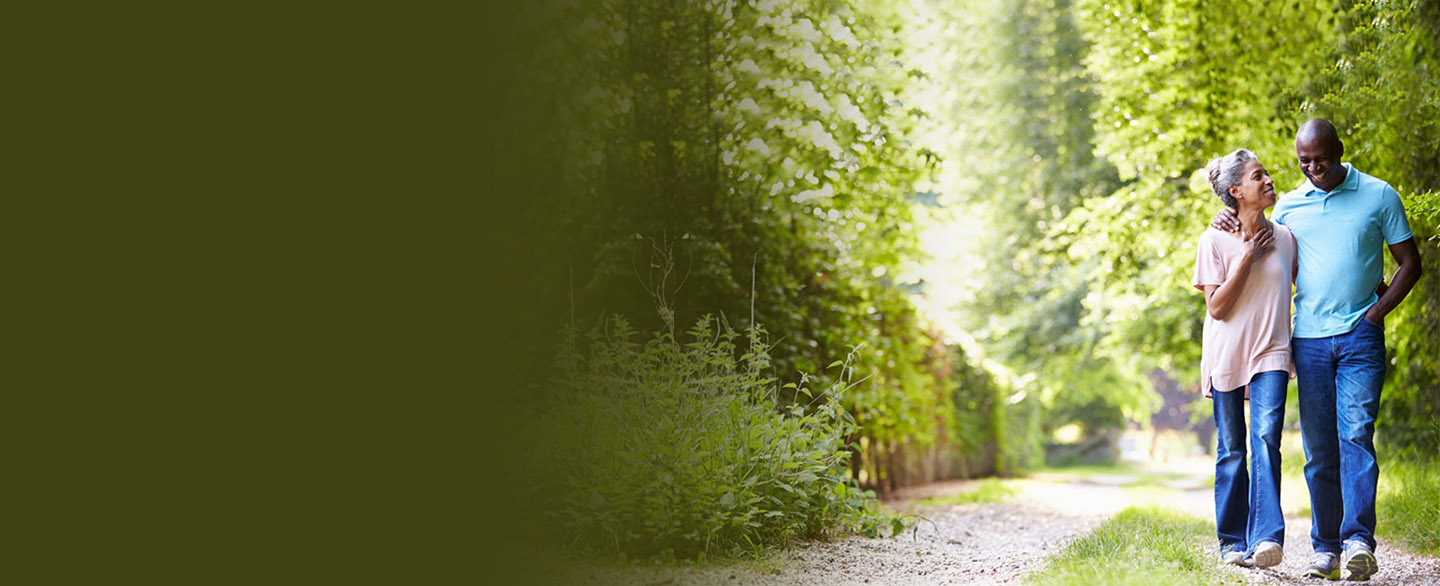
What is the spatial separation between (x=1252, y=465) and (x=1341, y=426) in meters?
0.30

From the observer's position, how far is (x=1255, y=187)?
12.4 feet

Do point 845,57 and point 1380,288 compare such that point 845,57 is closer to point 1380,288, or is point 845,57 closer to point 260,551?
point 1380,288

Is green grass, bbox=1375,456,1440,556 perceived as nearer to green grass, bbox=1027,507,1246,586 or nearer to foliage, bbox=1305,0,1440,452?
foliage, bbox=1305,0,1440,452

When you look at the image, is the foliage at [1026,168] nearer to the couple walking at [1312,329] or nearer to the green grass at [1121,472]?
the green grass at [1121,472]

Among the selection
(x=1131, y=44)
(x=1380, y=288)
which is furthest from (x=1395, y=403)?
(x=1380, y=288)

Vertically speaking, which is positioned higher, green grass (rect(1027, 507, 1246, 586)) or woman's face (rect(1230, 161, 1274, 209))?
woman's face (rect(1230, 161, 1274, 209))

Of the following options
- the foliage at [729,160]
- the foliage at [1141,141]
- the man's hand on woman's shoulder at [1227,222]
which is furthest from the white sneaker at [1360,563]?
the foliage at [729,160]

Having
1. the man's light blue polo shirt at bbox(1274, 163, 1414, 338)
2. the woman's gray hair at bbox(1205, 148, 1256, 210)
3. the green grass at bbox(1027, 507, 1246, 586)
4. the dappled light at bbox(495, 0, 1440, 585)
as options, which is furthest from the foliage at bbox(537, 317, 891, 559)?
the man's light blue polo shirt at bbox(1274, 163, 1414, 338)

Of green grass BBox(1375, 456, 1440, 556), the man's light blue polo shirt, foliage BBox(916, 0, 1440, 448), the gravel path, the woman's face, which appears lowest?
the gravel path

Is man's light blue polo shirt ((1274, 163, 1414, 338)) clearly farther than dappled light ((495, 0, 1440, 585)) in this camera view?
No

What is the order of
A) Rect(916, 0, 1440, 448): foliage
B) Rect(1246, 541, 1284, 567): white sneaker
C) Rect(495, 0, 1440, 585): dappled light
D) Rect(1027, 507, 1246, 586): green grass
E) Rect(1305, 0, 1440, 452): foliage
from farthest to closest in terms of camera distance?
Rect(916, 0, 1440, 448): foliage < Rect(1305, 0, 1440, 452): foliage < Rect(495, 0, 1440, 585): dappled light < Rect(1246, 541, 1284, 567): white sneaker < Rect(1027, 507, 1246, 586): green grass

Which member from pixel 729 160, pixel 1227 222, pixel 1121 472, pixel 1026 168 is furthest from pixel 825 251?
pixel 1121 472

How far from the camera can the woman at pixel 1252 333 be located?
3783 millimetres

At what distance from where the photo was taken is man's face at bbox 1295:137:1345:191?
3.80 meters
